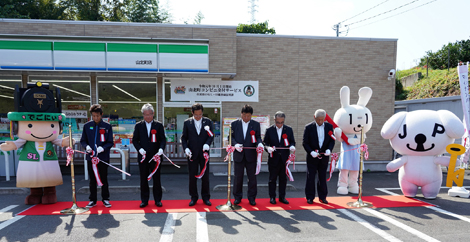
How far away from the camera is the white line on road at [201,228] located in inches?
152

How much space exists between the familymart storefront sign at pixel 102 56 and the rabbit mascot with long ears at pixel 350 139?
414 centimetres

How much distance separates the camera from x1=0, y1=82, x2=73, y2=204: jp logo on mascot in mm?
5102

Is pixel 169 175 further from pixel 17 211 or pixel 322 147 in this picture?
pixel 322 147

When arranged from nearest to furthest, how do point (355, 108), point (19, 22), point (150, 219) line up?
1. point (150, 219)
2. point (355, 108)
3. point (19, 22)

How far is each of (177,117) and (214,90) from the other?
152 centimetres

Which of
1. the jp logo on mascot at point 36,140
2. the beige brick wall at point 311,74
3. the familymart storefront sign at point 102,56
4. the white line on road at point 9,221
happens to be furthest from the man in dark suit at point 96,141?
the beige brick wall at point 311,74

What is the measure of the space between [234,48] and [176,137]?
3465 millimetres

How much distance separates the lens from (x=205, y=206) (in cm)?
527

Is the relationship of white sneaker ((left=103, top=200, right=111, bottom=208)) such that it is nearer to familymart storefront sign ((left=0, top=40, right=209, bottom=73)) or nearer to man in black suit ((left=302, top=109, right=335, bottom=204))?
man in black suit ((left=302, top=109, right=335, bottom=204))

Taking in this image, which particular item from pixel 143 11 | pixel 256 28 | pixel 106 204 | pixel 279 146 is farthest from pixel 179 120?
pixel 256 28

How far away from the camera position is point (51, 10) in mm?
17719

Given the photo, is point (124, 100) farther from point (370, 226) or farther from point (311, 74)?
point (370, 226)

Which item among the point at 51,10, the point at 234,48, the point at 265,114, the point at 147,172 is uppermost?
the point at 51,10

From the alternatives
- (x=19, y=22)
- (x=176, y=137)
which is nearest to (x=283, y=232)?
(x=176, y=137)
